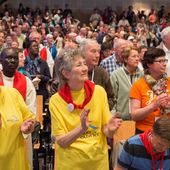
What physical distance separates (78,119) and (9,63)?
116 cm

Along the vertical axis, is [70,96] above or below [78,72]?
below

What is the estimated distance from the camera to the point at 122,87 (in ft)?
17.4

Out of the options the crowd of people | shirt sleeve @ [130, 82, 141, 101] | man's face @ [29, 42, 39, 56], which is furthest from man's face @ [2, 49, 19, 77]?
man's face @ [29, 42, 39, 56]

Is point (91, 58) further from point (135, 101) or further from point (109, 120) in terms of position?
point (109, 120)

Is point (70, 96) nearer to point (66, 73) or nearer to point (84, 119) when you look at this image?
point (66, 73)

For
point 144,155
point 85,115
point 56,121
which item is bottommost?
point 144,155

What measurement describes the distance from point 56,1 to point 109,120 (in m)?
24.0

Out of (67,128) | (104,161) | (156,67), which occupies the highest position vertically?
(156,67)

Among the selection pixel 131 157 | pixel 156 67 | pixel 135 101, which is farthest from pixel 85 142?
pixel 156 67

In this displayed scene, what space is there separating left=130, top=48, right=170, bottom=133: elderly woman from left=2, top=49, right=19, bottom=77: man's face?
1.09m

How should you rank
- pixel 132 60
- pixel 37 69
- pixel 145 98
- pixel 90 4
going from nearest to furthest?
pixel 145 98
pixel 132 60
pixel 37 69
pixel 90 4

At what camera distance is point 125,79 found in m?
5.33

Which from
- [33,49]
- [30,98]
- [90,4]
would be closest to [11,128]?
[30,98]

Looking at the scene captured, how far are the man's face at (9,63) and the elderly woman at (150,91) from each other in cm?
109
